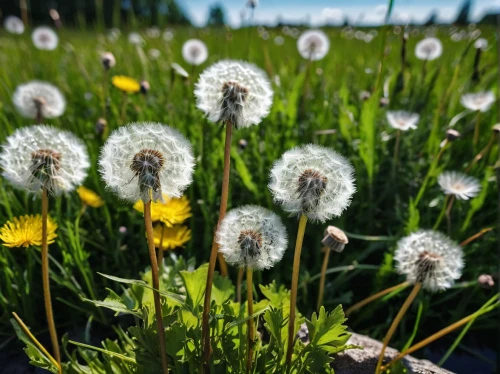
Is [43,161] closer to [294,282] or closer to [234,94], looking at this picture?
[234,94]

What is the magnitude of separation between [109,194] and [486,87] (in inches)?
86.5

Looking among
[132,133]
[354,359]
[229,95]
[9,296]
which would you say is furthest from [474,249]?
[9,296]

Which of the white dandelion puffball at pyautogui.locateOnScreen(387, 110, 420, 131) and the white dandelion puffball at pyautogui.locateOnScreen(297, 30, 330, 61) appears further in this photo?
the white dandelion puffball at pyautogui.locateOnScreen(297, 30, 330, 61)

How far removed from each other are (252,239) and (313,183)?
0.17m

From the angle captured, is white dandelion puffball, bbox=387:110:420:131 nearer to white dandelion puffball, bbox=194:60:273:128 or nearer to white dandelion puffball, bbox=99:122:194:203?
white dandelion puffball, bbox=194:60:273:128

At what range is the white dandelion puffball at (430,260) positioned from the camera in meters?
1.17

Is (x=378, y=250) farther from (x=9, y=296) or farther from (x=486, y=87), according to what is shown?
(x=486, y=87)

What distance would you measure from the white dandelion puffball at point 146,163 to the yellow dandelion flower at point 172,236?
57 centimetres

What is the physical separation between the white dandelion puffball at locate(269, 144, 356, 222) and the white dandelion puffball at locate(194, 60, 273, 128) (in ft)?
0.47

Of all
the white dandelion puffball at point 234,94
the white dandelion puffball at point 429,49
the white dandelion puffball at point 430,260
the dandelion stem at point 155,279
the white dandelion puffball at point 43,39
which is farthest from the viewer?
the white dandelion puffball at point 43,39

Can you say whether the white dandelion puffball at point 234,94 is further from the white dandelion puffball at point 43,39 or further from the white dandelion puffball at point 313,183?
the white dandelion puffball at point 43,39

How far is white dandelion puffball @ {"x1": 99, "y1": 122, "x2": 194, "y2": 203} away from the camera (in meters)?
0.93

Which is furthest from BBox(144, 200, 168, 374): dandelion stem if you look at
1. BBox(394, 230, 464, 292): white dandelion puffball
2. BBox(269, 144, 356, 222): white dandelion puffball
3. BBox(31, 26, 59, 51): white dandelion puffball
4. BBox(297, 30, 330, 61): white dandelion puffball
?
BBox(31, 26, 59, 51): white dandelion puffball

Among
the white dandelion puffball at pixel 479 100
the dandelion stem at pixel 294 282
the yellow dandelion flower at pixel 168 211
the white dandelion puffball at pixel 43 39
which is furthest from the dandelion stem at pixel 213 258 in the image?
the white dandelion puffball at pixel 43 39
